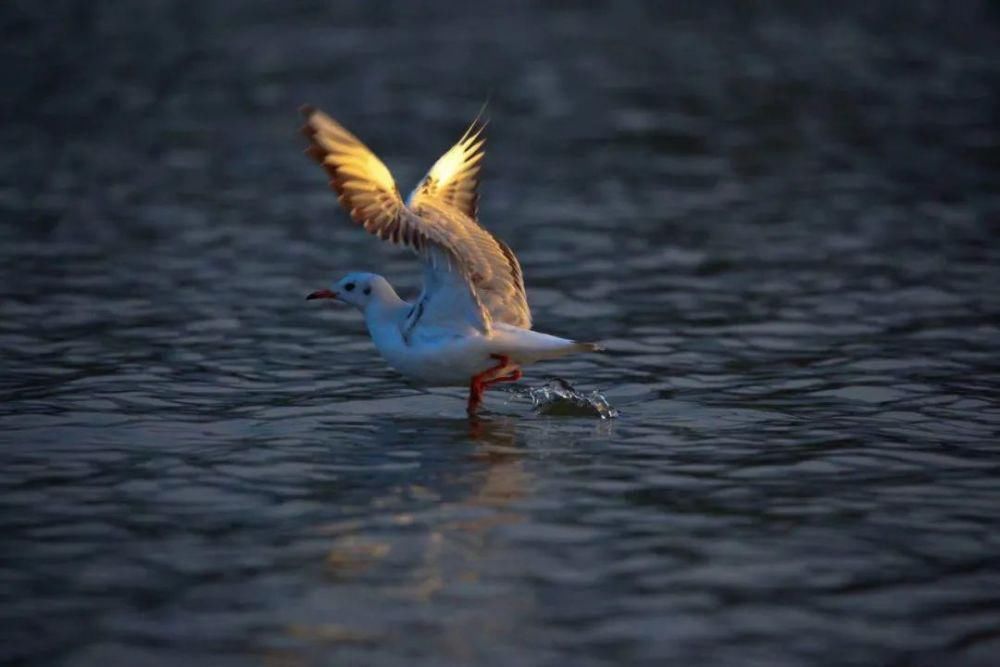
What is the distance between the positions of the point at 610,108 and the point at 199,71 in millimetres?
6905

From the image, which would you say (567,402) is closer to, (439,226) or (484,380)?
(484,380)

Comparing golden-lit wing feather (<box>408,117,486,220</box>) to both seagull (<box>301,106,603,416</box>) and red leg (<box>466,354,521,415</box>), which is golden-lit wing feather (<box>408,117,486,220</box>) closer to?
seagull (<box>301,106,603,416</box>)

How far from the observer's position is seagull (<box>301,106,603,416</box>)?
Result: 35.3 feet

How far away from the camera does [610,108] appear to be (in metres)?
25.8

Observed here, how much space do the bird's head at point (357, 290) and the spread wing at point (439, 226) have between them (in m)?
0.54

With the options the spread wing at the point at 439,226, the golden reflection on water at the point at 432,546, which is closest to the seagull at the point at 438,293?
the spread wing at the point at 439,226

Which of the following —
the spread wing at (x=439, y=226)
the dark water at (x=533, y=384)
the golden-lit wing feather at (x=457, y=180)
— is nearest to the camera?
the dark water at (x=533, y=384)

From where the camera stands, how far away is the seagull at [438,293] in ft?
35.3

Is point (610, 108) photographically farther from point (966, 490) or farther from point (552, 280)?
point (966, 490)

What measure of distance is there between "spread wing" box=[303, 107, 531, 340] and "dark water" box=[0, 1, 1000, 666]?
76 cm

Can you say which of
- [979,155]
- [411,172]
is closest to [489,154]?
[411,172]

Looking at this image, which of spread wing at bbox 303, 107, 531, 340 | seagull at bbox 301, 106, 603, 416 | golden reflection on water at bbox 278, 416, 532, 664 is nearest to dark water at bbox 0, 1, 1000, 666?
golden reflection on water at bbox 278, 416, 532, 664

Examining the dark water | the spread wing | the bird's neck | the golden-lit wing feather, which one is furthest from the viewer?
the golden-lit wing feather

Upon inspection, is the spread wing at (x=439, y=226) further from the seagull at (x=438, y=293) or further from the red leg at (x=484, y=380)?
the red leg at (x=484, y=380)
